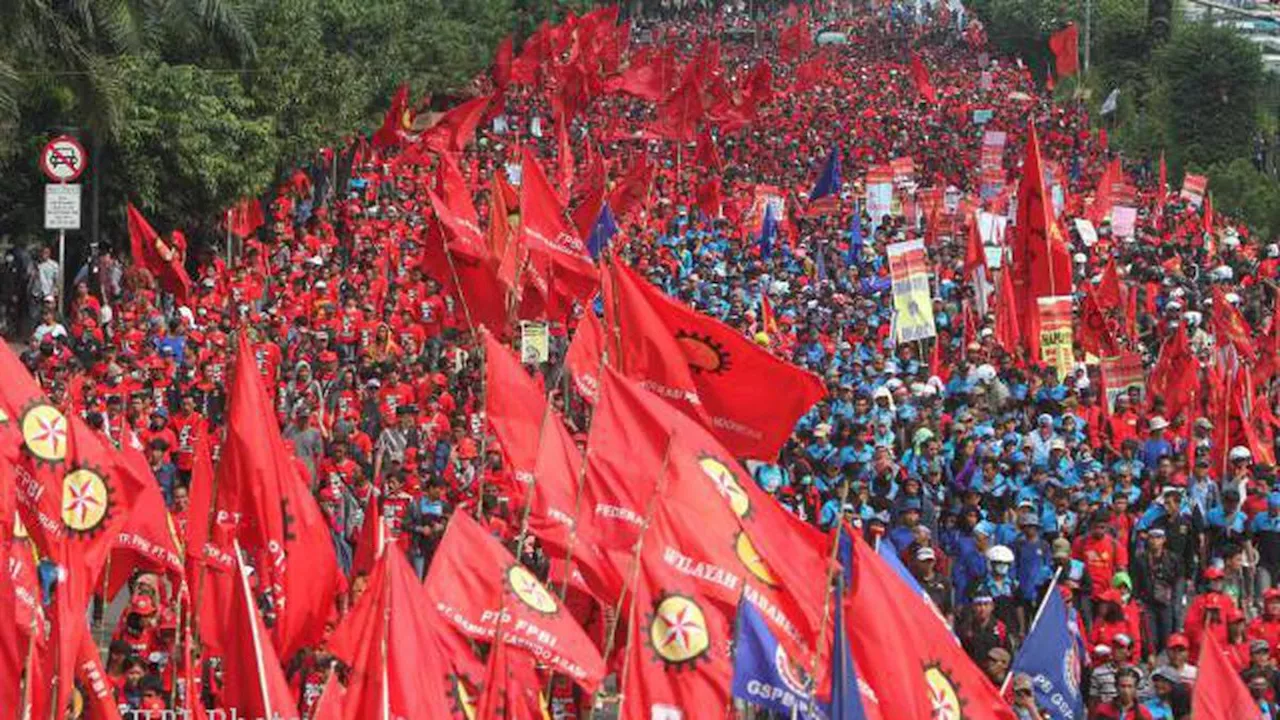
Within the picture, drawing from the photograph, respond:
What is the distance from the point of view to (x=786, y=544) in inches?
489

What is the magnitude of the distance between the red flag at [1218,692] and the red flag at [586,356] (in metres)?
5.45

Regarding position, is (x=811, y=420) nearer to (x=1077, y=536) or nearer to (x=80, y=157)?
(x=1077, y=536)

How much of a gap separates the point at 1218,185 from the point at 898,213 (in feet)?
26.3

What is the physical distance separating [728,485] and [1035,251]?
45.2 ft

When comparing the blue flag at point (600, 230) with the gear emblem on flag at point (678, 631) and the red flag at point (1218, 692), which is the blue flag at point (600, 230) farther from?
the gear emblem on flag at point (678, 631)

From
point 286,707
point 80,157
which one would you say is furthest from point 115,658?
point 80,157

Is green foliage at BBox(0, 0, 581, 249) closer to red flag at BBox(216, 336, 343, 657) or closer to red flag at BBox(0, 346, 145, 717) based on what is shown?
red flag at BBox(0, 346, 145, 717)

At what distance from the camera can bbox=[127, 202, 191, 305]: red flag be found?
95.3 ft

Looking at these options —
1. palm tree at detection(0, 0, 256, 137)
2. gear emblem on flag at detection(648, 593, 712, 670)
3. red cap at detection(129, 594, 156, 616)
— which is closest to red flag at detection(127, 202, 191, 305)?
palm tree at detection(0, 0, 256, 137)

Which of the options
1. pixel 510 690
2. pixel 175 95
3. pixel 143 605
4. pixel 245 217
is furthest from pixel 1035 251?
pixel 510 690

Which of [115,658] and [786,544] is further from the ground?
[786,544]

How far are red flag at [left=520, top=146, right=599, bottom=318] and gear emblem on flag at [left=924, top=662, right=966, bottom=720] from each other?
11.0 metres

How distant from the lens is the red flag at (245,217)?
34.8m

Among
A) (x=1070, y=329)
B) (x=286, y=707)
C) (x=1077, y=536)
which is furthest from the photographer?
(x=1070, y=329)
